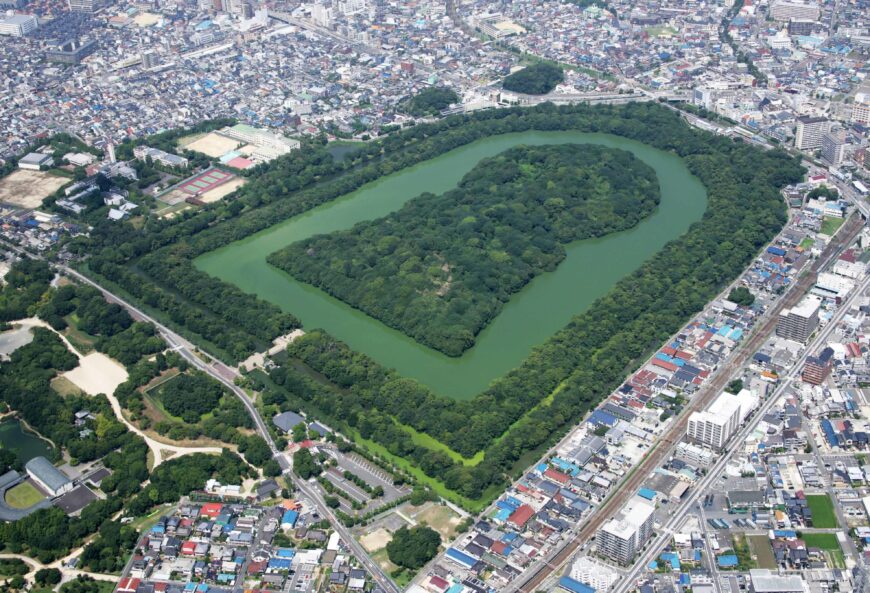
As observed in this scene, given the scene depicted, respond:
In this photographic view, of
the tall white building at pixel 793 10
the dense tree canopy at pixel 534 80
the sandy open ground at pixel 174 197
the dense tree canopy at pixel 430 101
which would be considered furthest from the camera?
the tall white building at pixel 793 10

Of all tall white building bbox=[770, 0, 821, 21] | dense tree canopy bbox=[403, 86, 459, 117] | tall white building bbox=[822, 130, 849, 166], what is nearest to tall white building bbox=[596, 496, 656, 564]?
tall white building bbox=[822, 130, 849, 166]

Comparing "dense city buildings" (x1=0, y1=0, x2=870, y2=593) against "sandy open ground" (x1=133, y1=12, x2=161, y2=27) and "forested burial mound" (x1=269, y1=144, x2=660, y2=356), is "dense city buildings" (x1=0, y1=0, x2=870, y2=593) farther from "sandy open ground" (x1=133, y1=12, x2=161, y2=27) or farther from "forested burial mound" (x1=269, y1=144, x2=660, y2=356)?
"sandy open ground" (x1=133, y1=12, x2=161, y2=27)

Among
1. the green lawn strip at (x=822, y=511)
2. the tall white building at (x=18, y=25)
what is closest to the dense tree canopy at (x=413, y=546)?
the green lawn strip at (x=822, y=511)

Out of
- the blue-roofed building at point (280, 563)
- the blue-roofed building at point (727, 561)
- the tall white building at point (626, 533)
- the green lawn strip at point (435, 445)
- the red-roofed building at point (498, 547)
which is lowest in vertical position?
the green lawn strip at point (435, 445)

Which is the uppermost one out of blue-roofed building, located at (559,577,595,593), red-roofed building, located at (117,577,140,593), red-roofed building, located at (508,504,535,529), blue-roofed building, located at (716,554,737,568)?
blue-roofed building, located at (559,577,595,593)

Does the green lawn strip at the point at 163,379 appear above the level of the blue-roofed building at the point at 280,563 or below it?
below

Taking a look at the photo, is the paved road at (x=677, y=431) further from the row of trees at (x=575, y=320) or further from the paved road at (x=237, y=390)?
the paved road at (x=237, y=390)

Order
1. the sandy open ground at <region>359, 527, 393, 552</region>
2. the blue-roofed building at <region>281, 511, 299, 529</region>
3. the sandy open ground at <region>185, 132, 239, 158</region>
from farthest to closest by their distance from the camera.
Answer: the sandy open ground at <region>185, 132, 239, 158</region> < the blue-roofed building at <region>281, 511, 299, 529</region> < the sandy open ground at <region>359, 527, 393, 552</region>
